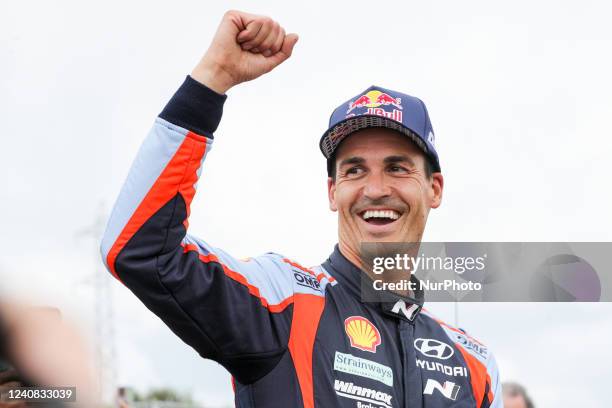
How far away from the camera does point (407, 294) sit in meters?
3.95

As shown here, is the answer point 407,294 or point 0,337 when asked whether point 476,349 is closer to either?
point 407,294

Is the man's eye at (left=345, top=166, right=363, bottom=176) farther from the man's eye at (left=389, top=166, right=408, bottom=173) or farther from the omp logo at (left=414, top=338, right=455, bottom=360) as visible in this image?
the omp logo at (left=414, top=338, right=455, bottom=360)

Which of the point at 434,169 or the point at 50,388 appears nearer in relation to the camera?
the point at 50,388

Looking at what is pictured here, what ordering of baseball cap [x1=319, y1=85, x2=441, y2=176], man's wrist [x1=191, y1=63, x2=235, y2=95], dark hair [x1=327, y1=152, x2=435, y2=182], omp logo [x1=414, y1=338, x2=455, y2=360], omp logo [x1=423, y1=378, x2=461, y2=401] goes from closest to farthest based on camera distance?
man's wrist [x1=191, y1=63, x2=235, y2=95], omp logo [x1=423, y1=378, x2=461, y2=401], omp logo [x1=414, y1=338, x2=455, y2=360], baseball cap [x1=319, y1=85, x2=441, y2=176], dark hair [x1=327, y1=152, x2=435, y2=182]

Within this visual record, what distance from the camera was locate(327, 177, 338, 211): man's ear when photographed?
4078mm

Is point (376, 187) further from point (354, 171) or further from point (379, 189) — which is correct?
point (354, 171)

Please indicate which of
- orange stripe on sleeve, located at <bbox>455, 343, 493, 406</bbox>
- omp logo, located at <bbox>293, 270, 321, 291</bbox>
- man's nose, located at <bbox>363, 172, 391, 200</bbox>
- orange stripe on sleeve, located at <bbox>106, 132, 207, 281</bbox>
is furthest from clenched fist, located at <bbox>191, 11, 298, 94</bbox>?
orange stripe on sleeve, located at <bbox>455, 343, 493, 406</bbox>

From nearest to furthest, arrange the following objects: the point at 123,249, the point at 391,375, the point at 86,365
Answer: the point at 86,365 < the point at 123,249 < the point at 391,375

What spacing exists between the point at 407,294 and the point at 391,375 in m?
0.58

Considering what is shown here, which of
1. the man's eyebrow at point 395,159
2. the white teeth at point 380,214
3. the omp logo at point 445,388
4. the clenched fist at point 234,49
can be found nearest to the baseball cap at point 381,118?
the man's eyebrow at point 395,159

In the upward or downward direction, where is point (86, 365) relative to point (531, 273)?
downward

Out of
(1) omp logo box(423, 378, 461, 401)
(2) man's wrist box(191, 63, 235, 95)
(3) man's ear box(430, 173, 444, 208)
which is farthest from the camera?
(3) man's ear box(430, 173, 444, 208)

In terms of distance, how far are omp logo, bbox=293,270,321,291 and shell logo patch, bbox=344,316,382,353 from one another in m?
0.20

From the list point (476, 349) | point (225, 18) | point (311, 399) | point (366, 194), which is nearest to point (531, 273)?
point (476, 349)
